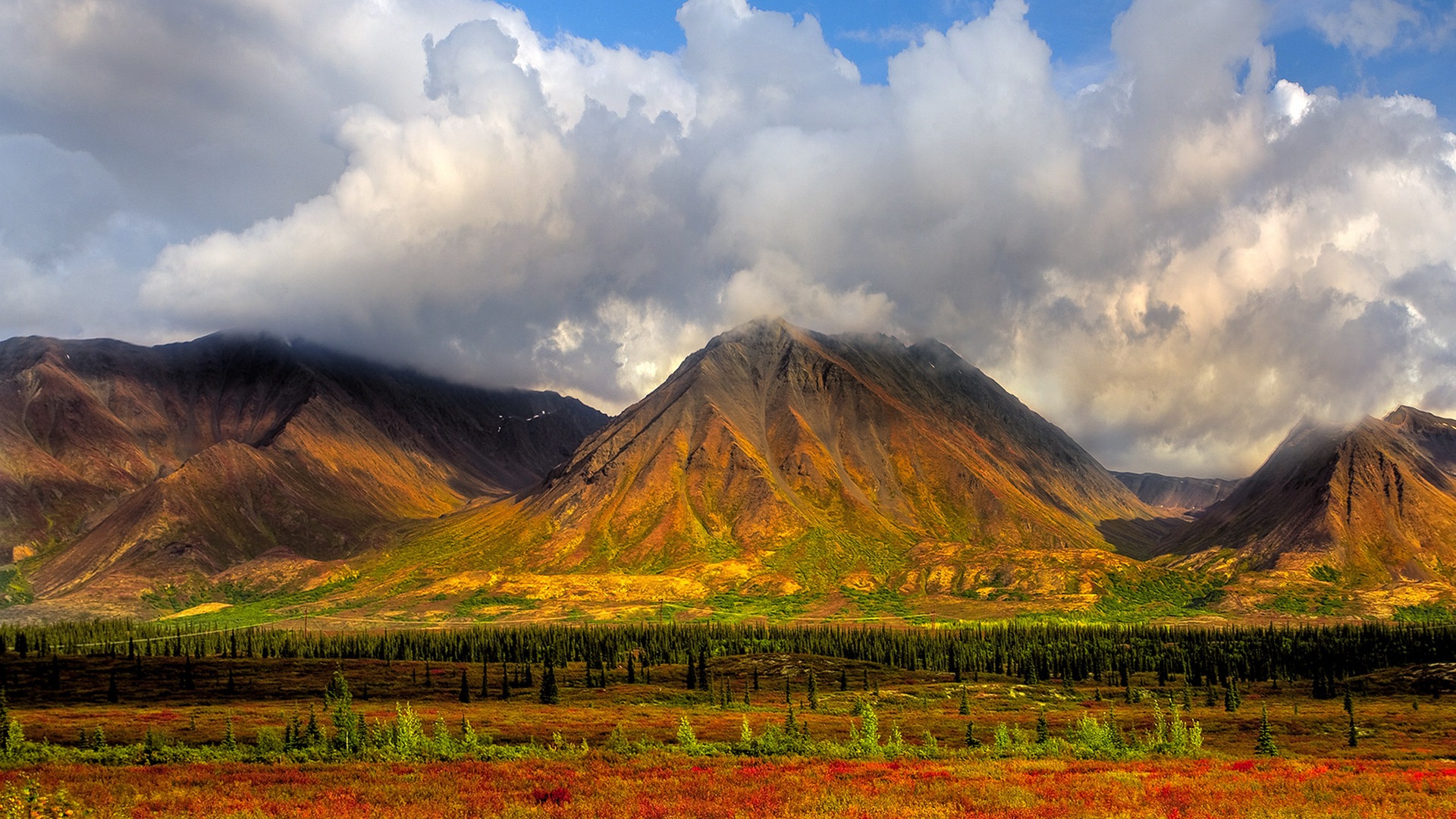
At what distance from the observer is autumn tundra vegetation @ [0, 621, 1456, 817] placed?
35.5 meters

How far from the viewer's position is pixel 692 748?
59094 mm

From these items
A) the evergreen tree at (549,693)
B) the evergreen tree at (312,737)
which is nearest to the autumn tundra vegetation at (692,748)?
the evergreen tree at (312,737)

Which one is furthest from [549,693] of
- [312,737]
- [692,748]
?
[692,748]

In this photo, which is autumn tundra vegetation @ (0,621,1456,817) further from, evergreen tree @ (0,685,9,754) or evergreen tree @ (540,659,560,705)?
evergreen tree @ (540,659,560,705)

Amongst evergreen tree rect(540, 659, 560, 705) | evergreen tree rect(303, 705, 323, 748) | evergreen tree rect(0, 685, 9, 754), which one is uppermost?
evergreen tree rect(0, 685, 9, 754)

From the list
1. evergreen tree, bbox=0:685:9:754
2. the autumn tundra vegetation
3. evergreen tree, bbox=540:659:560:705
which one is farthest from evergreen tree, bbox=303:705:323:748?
evergreen tree, bbox=540:659:560:705

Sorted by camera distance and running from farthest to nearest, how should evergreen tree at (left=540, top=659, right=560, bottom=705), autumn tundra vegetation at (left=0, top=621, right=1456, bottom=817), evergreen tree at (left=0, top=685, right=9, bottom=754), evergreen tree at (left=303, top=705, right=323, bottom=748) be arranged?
evergreen tree at (left=540, top=659, right=560, bottom=705), evergreen tree at (left=303, top=705, right=323, bottom=748), evergreen tree at (left=0, top=685, right=9, bottom=754), autumn tundra vegetation at (left=0, top=621, right=1456, bottom=817)

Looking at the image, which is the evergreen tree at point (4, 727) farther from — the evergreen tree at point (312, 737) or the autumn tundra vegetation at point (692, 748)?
the evergreen tree at point (312, 737)

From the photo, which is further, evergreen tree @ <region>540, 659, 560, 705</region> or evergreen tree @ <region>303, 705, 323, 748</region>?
evergreen tree @ <region>540, 659, 560, 705</region>

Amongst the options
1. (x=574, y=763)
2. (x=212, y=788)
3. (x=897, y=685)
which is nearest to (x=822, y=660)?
(x=897, y=685)

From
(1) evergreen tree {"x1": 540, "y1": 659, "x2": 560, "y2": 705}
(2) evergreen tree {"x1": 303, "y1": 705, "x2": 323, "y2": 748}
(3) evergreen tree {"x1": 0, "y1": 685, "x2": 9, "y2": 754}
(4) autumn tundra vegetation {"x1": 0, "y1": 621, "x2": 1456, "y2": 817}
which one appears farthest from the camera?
(1) evergreen tree {"x1": 540, "y1": 659, "x2": 560, "y2": 705}

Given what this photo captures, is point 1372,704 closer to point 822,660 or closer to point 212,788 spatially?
point 822,660

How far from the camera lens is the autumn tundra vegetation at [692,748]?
3550cm

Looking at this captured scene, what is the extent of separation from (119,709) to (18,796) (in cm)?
11089
